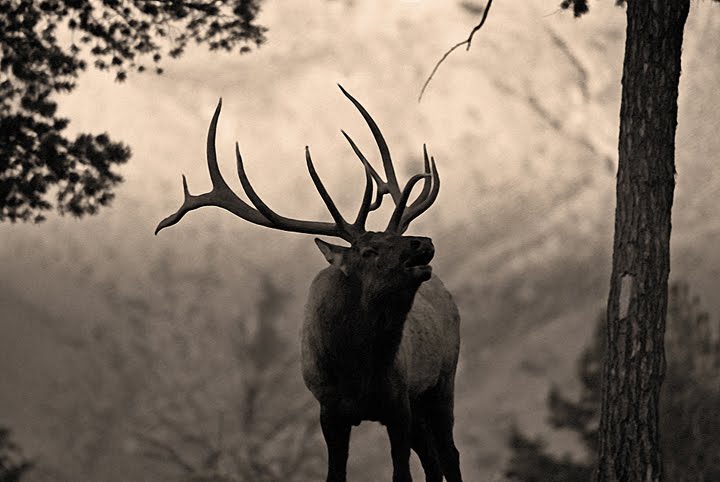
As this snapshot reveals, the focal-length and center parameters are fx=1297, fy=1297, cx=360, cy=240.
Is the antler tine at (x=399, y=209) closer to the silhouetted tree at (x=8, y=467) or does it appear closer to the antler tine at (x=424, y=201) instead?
the antler tine at (x=424, y=201)

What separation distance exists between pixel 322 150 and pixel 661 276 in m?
40.5

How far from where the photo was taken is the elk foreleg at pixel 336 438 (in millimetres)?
6746

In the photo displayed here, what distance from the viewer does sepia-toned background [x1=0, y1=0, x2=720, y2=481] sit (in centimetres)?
4028

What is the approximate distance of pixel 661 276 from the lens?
728 centimetres

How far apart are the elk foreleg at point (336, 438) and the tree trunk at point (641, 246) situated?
1463 mm

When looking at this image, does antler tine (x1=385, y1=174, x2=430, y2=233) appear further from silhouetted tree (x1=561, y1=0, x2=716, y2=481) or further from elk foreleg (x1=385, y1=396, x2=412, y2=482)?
silhouetted tree (x1=561, y1=0, x2=716, y2=481)

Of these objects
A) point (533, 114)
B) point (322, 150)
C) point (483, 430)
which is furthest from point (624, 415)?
point (533, 114)

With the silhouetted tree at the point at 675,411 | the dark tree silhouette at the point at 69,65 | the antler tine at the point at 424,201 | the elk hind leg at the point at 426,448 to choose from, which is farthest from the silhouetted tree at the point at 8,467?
the silhouetted tree at the point at 675,411

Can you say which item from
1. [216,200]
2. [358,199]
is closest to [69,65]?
[216,200]

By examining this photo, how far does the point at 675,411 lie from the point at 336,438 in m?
14.5

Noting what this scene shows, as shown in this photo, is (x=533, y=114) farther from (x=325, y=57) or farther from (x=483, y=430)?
(x=483, y=430)

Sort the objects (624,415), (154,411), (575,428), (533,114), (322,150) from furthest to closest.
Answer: (533,114) → (322,150) → (154,411) → (575,428) → (624,415)

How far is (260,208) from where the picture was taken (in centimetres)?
702

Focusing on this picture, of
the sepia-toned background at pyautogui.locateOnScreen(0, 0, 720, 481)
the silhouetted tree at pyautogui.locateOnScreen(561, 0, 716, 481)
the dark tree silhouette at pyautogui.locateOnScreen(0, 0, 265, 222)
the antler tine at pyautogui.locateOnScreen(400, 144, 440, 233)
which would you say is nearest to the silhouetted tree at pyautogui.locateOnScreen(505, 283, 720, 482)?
the dark tree silhouette at pyautogui.locateOnScreen(0, 0, 265, 222)
